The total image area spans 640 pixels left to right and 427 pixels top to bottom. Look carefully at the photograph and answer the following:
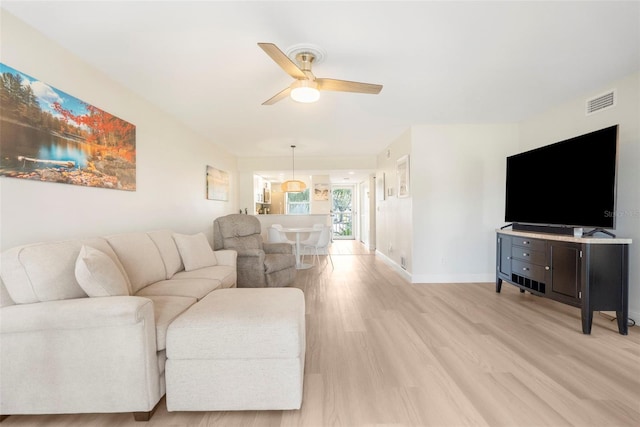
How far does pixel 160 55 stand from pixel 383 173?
445 centimetres

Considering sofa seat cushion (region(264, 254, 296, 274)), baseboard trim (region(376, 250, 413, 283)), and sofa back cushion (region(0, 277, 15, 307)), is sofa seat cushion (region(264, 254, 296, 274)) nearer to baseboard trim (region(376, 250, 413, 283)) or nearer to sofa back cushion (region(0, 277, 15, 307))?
baseboard trim (region(376, 250, 413, 283))

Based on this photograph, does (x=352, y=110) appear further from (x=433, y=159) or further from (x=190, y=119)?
(x=190, y=119)

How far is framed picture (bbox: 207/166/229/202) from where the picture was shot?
476 centimetres

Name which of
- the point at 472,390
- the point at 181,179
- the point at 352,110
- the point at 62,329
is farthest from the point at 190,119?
the point at 472,390

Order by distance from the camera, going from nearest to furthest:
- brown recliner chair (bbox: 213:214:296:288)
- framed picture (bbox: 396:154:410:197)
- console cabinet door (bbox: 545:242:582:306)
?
1. console cabinet door (bbox: 545:242:582:306)
2. brown recliner chair (bbox: 213:214:296:288)
3. framed picture (bbox: 396:154:410:197)

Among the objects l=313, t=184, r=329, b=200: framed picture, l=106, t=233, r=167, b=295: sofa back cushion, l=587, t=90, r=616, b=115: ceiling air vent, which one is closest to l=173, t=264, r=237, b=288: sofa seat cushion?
l=106, t=233, r=167, b=295: sofa back cushion

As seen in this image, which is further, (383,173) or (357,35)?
(383,173)

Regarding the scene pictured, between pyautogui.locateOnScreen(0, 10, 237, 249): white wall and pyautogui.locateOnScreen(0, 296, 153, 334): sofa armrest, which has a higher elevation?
pyautogui.locateOnScreen(0, 10, 237, 249): white wall

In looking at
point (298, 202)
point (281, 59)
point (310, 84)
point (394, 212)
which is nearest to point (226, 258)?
point (310, 84)

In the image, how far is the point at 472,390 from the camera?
5.54 feet

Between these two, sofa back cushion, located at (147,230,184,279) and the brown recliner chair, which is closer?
sofa back cushion, located at (147,230,184,279)

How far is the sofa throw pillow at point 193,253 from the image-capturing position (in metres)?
2.94

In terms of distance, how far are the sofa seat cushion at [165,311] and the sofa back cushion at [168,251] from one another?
2.36 ft

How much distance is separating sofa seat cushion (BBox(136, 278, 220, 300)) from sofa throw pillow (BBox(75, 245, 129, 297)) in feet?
1.69
